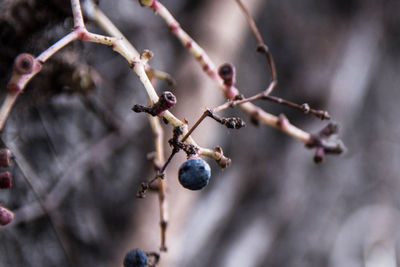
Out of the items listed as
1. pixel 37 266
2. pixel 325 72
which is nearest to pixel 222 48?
pixel 37 266

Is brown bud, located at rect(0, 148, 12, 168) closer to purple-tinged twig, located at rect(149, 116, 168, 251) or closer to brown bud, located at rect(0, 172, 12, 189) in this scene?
brown bud, located at rect(0, 172, 12, 189)

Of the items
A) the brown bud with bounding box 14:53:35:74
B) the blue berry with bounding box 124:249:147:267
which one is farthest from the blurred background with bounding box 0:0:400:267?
the blue berry with bounding box 124:249:147:267

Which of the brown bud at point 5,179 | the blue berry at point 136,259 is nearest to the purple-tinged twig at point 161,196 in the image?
the blue berry at point 136,259

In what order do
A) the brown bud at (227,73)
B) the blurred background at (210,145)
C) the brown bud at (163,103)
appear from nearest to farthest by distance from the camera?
the brown bud at (163,103) → the brown bud at (227,73) → the blurred background at (210,145)

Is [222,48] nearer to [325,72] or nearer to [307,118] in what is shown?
[307,118]

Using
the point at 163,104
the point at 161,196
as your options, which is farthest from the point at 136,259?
the point at 163,104

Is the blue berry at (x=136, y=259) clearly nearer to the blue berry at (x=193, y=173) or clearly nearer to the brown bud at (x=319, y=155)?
the blue berry at (x=193, y=173)

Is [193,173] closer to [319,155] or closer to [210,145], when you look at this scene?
[319,155]
